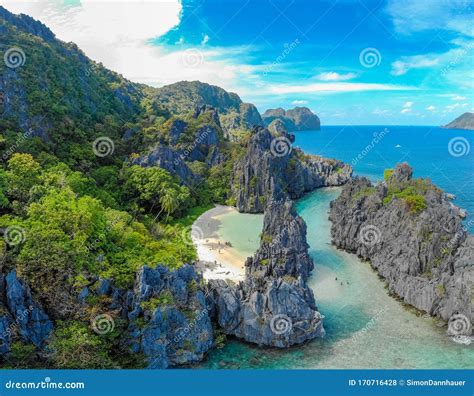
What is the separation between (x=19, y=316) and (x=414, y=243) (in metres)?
22.5

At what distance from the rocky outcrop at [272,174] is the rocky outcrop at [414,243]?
10.4 metres

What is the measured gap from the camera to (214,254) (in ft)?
105

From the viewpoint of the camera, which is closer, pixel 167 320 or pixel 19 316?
pixel 19 316

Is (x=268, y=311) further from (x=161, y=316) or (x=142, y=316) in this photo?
(x=142, y=316)

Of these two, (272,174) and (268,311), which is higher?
(272,174)

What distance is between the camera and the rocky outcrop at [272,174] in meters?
46.7

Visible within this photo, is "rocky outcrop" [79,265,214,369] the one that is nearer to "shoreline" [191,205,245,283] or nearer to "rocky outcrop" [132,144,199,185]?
"shoreline" [191,205,245,283]

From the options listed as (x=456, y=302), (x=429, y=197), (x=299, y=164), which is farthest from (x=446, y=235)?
(x=299, y=164)

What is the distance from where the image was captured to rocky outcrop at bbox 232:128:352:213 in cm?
4669

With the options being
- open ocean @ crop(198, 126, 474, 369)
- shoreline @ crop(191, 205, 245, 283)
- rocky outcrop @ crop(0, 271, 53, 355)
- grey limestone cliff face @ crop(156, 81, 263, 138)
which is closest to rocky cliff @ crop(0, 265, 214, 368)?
rocky outcrop @ crop(0, 271, 53, 355)

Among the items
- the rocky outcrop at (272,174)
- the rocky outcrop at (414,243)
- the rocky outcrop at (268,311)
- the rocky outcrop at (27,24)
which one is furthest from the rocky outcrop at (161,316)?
the rocky outcrop at (27,24)

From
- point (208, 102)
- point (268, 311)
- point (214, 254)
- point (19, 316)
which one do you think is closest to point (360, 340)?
point (268, 311)

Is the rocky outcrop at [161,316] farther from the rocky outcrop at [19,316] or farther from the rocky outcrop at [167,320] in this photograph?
the rocky outcrop at [19,316]

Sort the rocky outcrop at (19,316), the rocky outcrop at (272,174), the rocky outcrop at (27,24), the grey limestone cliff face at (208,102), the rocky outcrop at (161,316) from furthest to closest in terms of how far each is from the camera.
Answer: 1. the grey limestone cliff face at (208,102)
2. the rocky outcrop at (27,24)
3. the rocky outcrop at (272,174)
4. the rocky outcrop at (161,316)
5. the rocky outcrop at (19,316)
